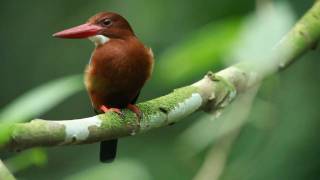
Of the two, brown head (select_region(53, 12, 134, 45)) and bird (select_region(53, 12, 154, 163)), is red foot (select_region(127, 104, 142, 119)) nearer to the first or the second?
bird (select_region(53, 12, 154, 163))

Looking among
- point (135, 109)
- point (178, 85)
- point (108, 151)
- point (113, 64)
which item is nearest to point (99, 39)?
point (113, 64)

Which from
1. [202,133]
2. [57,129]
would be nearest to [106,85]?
[202,133]

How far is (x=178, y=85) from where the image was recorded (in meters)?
3.80

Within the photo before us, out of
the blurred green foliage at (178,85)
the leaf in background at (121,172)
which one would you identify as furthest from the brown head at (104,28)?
the leaf in background at (121,172)

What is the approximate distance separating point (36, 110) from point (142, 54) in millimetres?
868

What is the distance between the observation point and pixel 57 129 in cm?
173

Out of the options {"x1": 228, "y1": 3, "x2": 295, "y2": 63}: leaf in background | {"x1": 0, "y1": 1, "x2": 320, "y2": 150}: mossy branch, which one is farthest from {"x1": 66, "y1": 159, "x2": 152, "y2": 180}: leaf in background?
{"x1": 228, "y1": 3, "x2": 295, "y2": 63}: leaf in background

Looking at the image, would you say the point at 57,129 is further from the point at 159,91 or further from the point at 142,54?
the point at 159,91

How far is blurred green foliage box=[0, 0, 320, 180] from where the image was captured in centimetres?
163

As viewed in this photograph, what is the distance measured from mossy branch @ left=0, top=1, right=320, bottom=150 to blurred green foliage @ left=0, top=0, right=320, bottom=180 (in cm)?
6

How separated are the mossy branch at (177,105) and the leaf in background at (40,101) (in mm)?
34

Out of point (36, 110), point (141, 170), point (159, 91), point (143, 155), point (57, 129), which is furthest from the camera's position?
point (159, 91)

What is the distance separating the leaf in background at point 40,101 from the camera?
153 centimetres

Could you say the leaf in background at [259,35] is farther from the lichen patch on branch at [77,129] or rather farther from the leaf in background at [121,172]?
the leaf in background at [121,172]
